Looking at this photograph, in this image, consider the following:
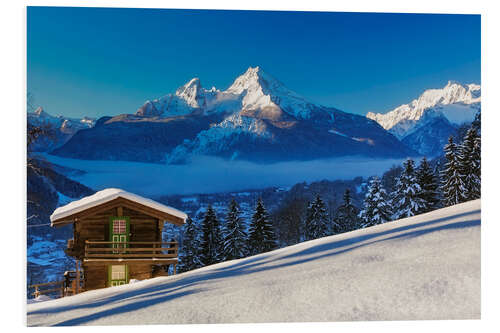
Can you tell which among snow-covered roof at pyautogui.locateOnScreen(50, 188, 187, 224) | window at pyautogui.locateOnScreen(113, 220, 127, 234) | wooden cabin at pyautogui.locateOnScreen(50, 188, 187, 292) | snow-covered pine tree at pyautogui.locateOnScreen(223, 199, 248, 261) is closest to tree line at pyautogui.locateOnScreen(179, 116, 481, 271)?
snow-covered pine tree at pyautogui.locateOnScreen(223, 199, 248, 261)

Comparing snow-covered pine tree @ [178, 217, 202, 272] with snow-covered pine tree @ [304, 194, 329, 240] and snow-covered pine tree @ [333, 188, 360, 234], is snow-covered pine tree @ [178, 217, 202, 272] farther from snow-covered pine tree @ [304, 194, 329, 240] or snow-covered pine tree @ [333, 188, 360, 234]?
snow-covered pine tree @ [333, 188, 360, 234]

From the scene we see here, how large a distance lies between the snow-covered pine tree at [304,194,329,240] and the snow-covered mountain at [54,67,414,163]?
260 inches

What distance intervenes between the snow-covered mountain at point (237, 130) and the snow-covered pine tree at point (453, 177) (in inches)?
86.7

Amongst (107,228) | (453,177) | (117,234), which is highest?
(453,177)

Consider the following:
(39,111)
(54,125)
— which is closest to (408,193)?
(54,125)

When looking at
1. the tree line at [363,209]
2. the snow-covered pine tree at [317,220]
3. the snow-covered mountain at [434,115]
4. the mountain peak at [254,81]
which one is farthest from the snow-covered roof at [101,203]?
the snow-covered pine tree at [317,220]

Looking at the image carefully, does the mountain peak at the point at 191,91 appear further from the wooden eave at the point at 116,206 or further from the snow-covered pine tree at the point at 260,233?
the snow-covered pine tree at the point at 260,233

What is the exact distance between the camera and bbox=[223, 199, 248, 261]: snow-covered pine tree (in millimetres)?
21234

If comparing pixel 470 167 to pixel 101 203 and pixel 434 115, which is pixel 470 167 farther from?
pixel 101 203

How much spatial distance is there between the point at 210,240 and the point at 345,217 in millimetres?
9340

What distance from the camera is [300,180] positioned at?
781 inches

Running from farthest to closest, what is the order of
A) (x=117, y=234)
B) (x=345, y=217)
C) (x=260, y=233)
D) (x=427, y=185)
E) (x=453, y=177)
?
(x=345, y=217) < (x=260, y=233) < (x=427, y=185) < (x=453, y=177) < (x=117, y=234)

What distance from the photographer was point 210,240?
2178 cm

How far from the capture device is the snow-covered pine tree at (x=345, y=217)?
82.9 feet
